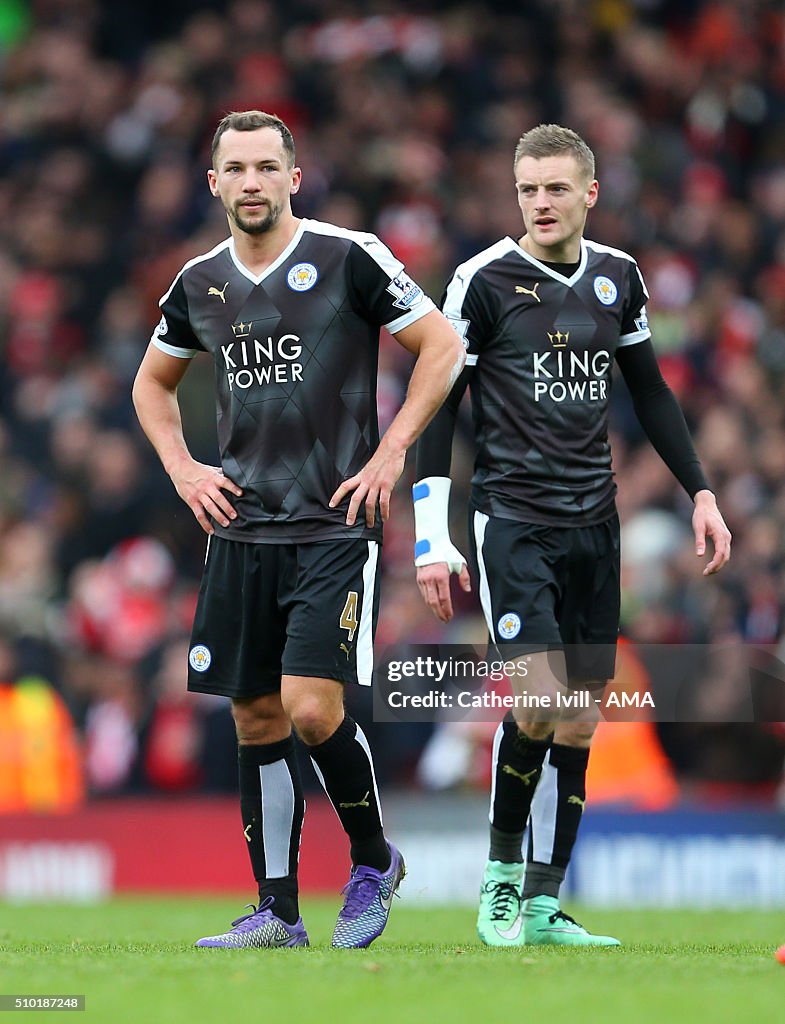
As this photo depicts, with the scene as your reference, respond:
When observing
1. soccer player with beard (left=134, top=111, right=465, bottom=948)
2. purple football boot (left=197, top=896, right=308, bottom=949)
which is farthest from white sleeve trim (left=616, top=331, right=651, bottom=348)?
purple football boot (left=197, top=896, right=308, bottom=949)

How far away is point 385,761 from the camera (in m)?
11.7

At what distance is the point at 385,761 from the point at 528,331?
5423mm

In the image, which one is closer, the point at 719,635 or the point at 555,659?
the point at 555,659

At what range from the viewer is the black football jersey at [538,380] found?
6.70 metres

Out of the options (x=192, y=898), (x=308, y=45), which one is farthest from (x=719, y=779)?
(x=308, y=45)

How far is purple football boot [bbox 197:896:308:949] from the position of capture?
6.18 meters

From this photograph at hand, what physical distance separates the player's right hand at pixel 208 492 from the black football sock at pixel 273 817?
778 millimetres

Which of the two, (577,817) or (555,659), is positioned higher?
(555,659)

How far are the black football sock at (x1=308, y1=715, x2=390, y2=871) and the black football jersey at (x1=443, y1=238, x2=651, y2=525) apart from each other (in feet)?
3.50

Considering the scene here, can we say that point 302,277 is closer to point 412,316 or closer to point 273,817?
point 412,316

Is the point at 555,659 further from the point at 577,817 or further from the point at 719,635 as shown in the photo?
the point at 719,635

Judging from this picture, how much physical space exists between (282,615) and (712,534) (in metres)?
1.57

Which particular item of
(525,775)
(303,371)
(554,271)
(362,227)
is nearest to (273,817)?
(525,775)

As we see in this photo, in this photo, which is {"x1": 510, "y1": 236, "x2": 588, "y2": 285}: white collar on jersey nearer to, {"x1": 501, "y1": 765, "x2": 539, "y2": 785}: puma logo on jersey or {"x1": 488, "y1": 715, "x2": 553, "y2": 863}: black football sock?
{"x1": 488, "y1": 715, "x2": 553, "y2": 863}: black football sock
